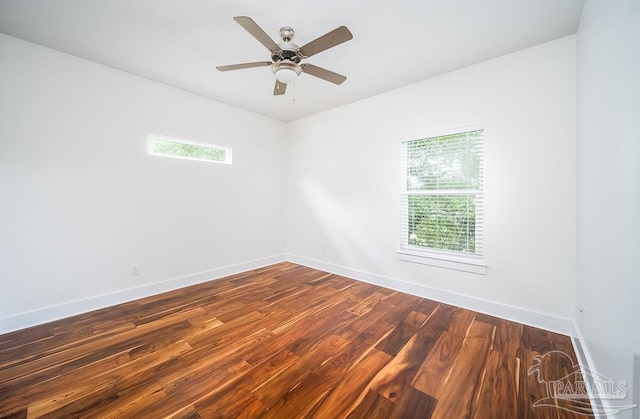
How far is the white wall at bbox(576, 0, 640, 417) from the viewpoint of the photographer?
1025 millimetres

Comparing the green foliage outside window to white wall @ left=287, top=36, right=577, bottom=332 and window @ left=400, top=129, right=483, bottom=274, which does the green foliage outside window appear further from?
window @ left=400, top=129, right=483, bottom=274

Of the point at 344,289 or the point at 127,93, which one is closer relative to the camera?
the point at 127,93

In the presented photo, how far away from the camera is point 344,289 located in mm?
3305

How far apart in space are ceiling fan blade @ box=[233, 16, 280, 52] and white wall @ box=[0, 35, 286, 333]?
2167 mm

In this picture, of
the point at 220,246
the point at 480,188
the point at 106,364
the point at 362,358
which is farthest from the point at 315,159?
the point at 106,364

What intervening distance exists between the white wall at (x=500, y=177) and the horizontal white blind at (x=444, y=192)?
11 centimetres

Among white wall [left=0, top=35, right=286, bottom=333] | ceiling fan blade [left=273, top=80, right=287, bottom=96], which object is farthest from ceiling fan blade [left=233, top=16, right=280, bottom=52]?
white wall [left=0, top=35, right=286, bottom=333]

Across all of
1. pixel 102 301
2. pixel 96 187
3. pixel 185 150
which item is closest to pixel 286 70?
pixel 185 150

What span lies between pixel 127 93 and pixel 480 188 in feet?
14.2

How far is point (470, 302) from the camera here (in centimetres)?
269

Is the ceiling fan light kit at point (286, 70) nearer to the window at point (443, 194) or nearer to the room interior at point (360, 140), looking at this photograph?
the room interior at point (360, 140)

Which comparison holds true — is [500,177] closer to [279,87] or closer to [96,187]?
[279,87]

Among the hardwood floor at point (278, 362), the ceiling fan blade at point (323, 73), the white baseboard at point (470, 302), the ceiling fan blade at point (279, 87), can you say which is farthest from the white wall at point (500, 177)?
the ceiling fan blade at point (279, 87)

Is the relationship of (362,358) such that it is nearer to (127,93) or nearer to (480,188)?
(480,188)
